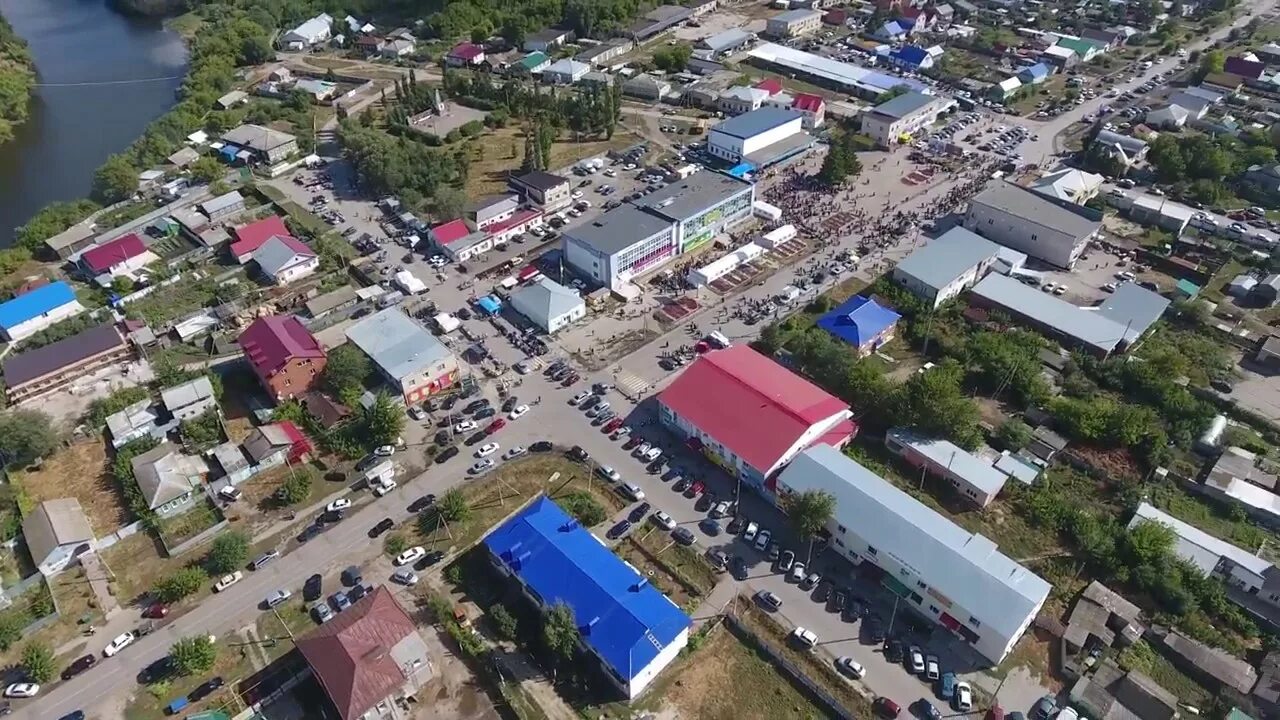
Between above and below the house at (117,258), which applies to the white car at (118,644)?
below

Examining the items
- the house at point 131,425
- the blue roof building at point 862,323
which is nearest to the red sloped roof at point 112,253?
the house at point 131,425

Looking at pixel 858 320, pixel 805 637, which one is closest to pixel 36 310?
pixel 805 637

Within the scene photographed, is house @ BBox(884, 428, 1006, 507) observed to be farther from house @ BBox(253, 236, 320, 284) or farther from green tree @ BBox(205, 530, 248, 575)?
house @ BBox(253, 236, 320, 284)

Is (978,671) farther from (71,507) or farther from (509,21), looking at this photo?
(509,21)

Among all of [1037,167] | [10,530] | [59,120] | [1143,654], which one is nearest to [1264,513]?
[1143,654]

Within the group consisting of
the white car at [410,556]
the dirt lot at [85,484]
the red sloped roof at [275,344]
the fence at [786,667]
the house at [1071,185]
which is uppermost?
the house at [1071,185]

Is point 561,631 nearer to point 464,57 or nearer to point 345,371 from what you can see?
point 345,371

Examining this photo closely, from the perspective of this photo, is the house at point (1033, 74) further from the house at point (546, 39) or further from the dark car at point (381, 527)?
the dark car at point (381, 527)

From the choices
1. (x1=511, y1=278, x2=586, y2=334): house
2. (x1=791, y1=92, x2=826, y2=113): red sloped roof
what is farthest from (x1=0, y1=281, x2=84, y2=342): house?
(x1=791, y1=92, x2=826, y2=113): red sloped roof
